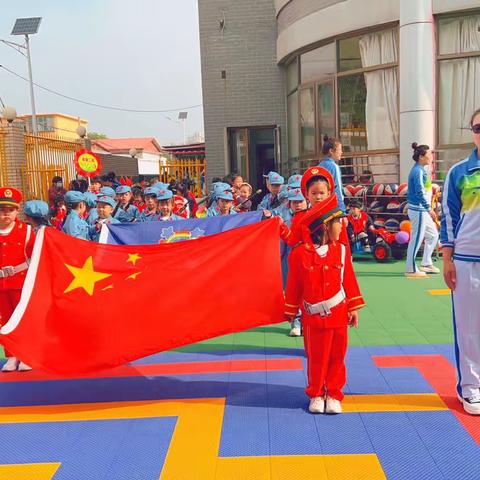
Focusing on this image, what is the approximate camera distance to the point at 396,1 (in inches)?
398

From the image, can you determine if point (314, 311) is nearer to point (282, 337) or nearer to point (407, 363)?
point (407, 363)

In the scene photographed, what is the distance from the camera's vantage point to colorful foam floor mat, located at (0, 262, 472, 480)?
3166 millimetres

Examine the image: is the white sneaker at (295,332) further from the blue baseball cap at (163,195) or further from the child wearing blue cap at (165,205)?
the blue baseball cap at (163,195)

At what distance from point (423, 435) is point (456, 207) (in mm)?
1489

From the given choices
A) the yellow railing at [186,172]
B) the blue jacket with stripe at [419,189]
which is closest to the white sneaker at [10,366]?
the blue jacket with stripe at [419,189]

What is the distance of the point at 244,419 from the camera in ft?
12.4

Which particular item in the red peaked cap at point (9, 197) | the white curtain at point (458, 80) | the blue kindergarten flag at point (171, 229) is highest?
the white curtain at point (458, 80)

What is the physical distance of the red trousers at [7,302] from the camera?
4.90 m

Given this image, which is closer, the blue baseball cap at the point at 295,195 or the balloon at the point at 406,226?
the blue baseball cap at the point at 295,195

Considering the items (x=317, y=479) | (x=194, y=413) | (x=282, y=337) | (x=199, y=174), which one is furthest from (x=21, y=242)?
(x=199, y=174)

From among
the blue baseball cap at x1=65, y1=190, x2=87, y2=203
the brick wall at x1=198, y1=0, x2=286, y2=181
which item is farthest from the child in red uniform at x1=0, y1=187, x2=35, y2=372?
the brick wall at x1=198, y1=0, x2=286, y2=181

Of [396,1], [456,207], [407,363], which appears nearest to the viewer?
[456,207]

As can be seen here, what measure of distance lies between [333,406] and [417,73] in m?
7.85

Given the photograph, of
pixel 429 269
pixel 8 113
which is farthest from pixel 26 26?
pixel 429 269
